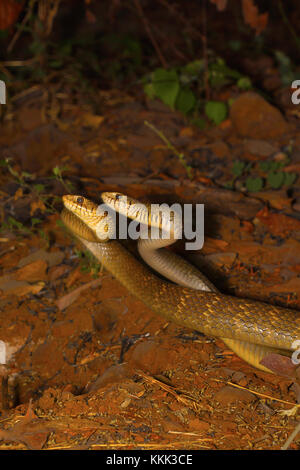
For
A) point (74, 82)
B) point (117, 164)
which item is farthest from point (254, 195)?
point (74, 82)

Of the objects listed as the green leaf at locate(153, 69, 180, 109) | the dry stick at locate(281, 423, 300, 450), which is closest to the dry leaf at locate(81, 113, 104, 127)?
the green leaf at locate(153, 69, 180, 109)

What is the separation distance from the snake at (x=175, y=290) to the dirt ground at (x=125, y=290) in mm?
164

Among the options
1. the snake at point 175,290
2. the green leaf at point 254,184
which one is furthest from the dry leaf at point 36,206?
the green leaf at point 254,184

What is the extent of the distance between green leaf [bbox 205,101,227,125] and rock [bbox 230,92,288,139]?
19 centimetres

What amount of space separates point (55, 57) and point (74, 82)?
46 centimetres

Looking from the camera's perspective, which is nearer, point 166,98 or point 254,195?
point 254,195

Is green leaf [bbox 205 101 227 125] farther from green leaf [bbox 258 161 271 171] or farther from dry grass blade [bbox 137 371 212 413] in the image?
dry grass blade [bbox 137 371 212 413]

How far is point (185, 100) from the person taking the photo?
620cm

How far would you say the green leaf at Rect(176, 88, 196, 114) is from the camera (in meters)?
6.19

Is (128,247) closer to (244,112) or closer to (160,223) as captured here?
(160,223)

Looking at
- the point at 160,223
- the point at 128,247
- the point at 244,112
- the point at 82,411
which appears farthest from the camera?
the point at 244,112

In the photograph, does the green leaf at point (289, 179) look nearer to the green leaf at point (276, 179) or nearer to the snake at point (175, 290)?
the green leaf at point (276, 179)

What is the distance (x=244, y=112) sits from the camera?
6.12m
